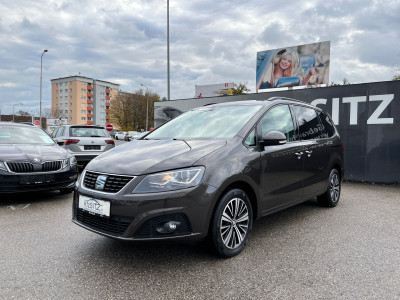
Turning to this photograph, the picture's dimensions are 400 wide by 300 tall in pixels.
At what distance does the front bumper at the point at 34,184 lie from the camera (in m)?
5.20

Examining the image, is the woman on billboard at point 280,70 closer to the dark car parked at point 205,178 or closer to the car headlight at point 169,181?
the dark car parked at point 205,178

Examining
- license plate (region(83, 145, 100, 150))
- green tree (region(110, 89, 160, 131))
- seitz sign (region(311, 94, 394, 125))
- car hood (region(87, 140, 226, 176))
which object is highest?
green tree (region(110, 89, 160, 131))

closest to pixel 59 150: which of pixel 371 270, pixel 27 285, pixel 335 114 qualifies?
pixel 27 285

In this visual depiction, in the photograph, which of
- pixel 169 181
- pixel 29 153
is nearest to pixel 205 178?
pixel 169 181

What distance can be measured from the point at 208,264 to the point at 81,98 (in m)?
110

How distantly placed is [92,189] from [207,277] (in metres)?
1.37

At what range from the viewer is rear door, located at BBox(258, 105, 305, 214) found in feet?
12.2

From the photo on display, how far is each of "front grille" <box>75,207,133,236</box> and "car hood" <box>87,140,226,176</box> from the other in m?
0.43

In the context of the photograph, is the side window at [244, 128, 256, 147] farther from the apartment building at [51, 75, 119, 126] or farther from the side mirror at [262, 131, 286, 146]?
the apartment building at [51, 75, 119, 126]

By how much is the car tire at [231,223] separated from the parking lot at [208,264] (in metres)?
0.13

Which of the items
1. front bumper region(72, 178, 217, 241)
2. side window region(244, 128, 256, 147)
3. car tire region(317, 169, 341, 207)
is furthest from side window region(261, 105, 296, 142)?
car tire region(317, 169, 341, 207)

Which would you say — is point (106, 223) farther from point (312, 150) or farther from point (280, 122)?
point (312, 150)

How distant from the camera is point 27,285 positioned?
2.70m

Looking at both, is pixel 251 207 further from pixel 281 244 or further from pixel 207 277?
pixel 207 277
